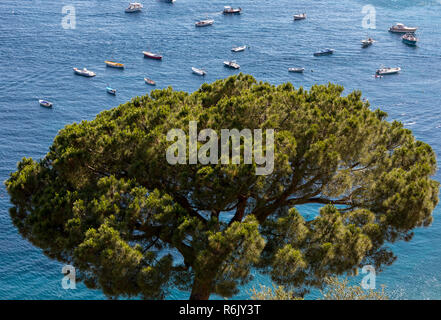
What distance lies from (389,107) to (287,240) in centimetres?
6480

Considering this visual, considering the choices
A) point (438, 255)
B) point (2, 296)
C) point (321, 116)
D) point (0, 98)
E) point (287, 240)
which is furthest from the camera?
point (0, 98)

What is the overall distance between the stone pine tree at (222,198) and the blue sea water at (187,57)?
26.4m

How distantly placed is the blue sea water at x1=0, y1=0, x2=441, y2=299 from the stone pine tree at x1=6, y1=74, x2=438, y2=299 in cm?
2639

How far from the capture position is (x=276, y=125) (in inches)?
958

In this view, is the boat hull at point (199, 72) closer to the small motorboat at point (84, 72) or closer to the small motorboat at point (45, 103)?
the small motorboat at point (84, 72)

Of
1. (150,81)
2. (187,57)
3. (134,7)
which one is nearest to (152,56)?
(187,57)

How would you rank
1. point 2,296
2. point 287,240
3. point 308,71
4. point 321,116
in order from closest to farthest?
point 287,240 < point 321,116 < point 2,296 < point 308,71

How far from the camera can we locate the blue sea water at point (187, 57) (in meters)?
72.7

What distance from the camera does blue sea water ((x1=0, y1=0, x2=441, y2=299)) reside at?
238 ft

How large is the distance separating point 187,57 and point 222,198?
254ft

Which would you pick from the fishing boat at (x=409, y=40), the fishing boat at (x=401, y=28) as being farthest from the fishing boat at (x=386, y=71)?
the fishing boat at (x=401, y=28)
